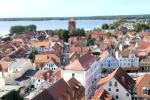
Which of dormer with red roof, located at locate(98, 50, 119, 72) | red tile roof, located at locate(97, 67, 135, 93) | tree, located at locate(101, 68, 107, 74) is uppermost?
red tile roof, located at locate(97, 67, 135, 93)

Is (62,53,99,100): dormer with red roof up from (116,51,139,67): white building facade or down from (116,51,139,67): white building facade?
up

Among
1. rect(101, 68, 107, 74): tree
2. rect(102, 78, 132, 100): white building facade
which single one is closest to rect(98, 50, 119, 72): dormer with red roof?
rect(101, 68, 107, 74): tree

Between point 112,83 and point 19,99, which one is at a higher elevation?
point 112,83

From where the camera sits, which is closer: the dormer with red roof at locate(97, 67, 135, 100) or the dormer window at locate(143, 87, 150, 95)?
the dormer window at locate(143, 87, 150, 95)

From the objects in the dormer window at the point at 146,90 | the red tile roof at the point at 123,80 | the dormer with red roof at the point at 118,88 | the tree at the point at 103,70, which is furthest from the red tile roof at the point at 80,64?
the tree at the point at 103,70

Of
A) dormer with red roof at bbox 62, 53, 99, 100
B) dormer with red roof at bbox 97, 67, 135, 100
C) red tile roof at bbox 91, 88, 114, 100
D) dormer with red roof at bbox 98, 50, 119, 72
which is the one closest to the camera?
red tile roof at bbox 91, 88, 114, 100

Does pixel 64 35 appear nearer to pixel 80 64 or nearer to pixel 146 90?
pixel 80 64

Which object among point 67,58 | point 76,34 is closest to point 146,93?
point 67,58

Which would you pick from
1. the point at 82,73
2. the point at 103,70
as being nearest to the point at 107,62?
the point at 103,70

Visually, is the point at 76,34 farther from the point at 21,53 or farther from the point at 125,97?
the point at 125,97

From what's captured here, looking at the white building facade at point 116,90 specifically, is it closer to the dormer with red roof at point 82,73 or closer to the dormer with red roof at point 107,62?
the dormer with red roof at point 82,73

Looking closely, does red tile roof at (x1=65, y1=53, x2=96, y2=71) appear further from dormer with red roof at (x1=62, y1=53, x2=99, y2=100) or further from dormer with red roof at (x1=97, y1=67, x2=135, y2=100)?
dormer with red roof at (x1=97, y1=67, x2=135, y2=100)
